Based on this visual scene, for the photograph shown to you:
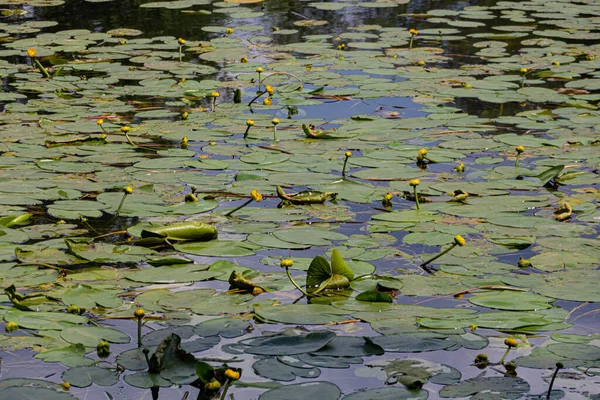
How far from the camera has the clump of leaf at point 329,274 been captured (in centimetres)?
278

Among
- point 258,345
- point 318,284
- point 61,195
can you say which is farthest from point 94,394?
point 61,195

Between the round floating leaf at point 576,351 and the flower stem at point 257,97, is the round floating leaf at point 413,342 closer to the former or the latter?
the round floating leaf at point 576,351

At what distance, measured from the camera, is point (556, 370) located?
7.13 ft

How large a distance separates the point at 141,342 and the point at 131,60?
4092 millimetres

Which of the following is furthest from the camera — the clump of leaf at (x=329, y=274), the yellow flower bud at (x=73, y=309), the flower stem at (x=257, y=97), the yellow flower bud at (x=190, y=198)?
the flower stem at (x=257, y=97)

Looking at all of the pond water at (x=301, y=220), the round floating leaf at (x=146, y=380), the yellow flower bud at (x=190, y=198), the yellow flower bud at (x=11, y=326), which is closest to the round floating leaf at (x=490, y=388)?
the pond water at (x=301, y=220)

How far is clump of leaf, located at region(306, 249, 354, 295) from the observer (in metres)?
2.78

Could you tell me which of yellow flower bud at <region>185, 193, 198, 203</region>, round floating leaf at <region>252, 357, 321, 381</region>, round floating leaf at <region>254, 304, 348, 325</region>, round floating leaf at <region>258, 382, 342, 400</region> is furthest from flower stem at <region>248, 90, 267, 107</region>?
round floating leaf at <region>258, 382, 342, 400</region>

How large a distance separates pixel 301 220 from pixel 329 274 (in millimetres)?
627

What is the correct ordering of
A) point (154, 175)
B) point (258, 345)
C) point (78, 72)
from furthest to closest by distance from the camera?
point (78, 72), point (154, 175), point (258, 345)

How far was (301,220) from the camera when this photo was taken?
339 cm

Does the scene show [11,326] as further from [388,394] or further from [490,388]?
[490,388]

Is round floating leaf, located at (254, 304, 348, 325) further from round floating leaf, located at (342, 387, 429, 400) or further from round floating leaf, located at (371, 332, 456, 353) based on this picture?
round floating leaf, located at (342, 387, 429, 400)

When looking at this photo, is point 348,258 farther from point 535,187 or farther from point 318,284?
point 535,187
